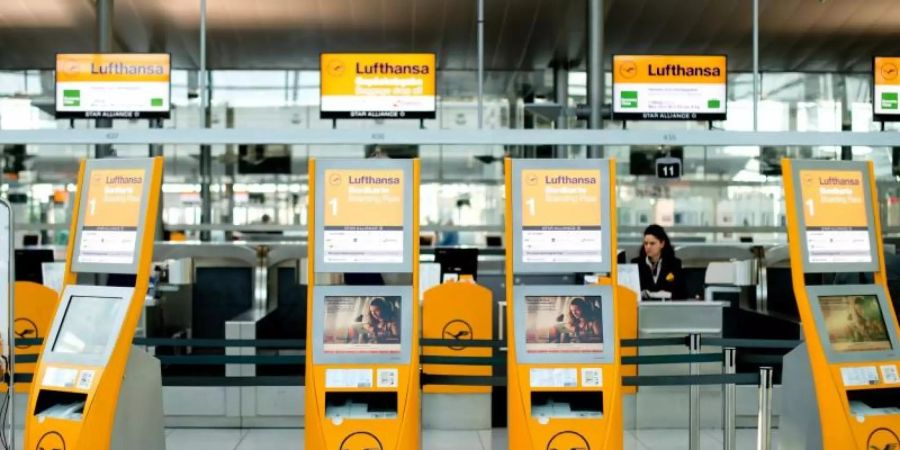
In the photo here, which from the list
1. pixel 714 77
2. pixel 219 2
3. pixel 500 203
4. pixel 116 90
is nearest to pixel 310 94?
pixel 500 203

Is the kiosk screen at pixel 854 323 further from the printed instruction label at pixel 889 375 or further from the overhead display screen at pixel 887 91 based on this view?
the overhead display screen at pixel 887 91

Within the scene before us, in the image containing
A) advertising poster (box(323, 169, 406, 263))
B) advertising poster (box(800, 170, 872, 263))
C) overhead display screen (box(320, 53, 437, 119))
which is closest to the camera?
advertising poster (box(323, 169, 406, 263))

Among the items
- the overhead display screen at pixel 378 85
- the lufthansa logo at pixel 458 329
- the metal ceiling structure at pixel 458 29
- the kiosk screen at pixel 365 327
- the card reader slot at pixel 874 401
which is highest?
the metal ceiling structure at pixel 458 29

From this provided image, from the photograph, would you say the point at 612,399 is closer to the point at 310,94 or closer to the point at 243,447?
the point at 243,447

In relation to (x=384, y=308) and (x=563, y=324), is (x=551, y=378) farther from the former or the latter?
(x=384, y=308)

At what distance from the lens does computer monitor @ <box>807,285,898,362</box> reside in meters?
4.00

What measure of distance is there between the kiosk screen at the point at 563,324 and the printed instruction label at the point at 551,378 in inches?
3.3

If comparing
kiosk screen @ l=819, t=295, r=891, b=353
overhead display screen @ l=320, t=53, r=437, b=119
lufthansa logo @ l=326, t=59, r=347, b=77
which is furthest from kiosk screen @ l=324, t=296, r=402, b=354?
lufthansa logo @ l=326, t=59, r=347, b=77

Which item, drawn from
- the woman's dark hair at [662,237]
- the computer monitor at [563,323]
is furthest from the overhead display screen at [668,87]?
the computer monitor at [563,323]

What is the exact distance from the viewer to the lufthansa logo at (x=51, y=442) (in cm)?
377

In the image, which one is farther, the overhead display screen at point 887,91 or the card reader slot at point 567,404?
the overhead display screen at point 887,91

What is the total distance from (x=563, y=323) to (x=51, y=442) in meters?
2.27

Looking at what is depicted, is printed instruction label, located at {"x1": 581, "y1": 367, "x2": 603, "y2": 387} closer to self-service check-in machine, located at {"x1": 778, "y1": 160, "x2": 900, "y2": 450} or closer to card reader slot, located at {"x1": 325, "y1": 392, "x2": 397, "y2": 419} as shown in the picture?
card reader slot, located at {"x1": 325, "y1": 392, "x2": 397, "y2": 419}

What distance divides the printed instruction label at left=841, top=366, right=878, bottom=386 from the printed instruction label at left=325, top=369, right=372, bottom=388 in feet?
6.99
